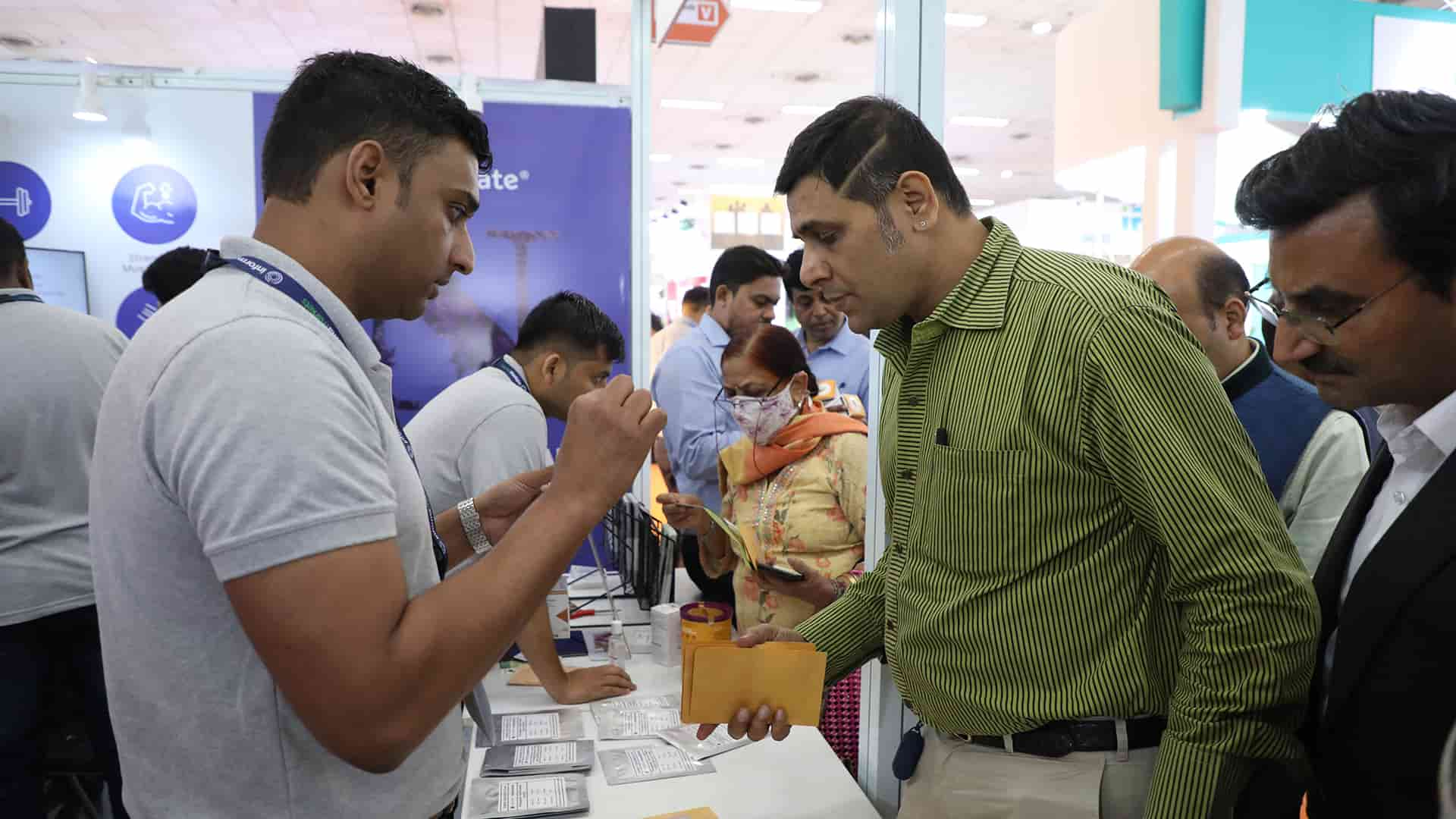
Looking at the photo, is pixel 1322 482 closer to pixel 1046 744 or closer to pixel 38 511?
pixel 1046 744

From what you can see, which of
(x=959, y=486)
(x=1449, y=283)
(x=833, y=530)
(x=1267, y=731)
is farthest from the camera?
(x=833, y=530)

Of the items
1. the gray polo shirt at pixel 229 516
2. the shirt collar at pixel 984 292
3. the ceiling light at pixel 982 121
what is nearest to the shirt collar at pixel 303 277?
the gray polo shirt at pixel 229 516

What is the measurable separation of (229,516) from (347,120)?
46cm

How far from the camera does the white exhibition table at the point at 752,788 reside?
1776 mm

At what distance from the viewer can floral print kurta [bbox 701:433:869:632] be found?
261cm

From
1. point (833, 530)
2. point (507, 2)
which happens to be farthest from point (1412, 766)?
point (507, 2)

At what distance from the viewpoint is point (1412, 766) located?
39.6 inches

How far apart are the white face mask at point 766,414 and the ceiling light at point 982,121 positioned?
40.5ft

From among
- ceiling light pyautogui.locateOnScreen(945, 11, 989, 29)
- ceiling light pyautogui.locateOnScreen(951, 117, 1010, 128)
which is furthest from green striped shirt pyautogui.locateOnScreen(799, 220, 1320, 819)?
ceiling light pyautogui.locateOnScreen(951, 117, 1010, 128)

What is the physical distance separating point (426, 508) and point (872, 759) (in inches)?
50.3

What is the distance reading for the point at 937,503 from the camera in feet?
4.79

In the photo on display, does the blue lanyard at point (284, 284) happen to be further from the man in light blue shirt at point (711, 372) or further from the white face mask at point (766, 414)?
the man in light blue shirt at point (711, 372)

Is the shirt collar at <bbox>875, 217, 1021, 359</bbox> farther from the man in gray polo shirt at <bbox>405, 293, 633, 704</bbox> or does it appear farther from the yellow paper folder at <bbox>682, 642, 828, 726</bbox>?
the man in gray polo shirt at <bbox>405, 293, 633, 704</bbox>

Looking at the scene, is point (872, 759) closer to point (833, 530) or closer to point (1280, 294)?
point (833, 530)
